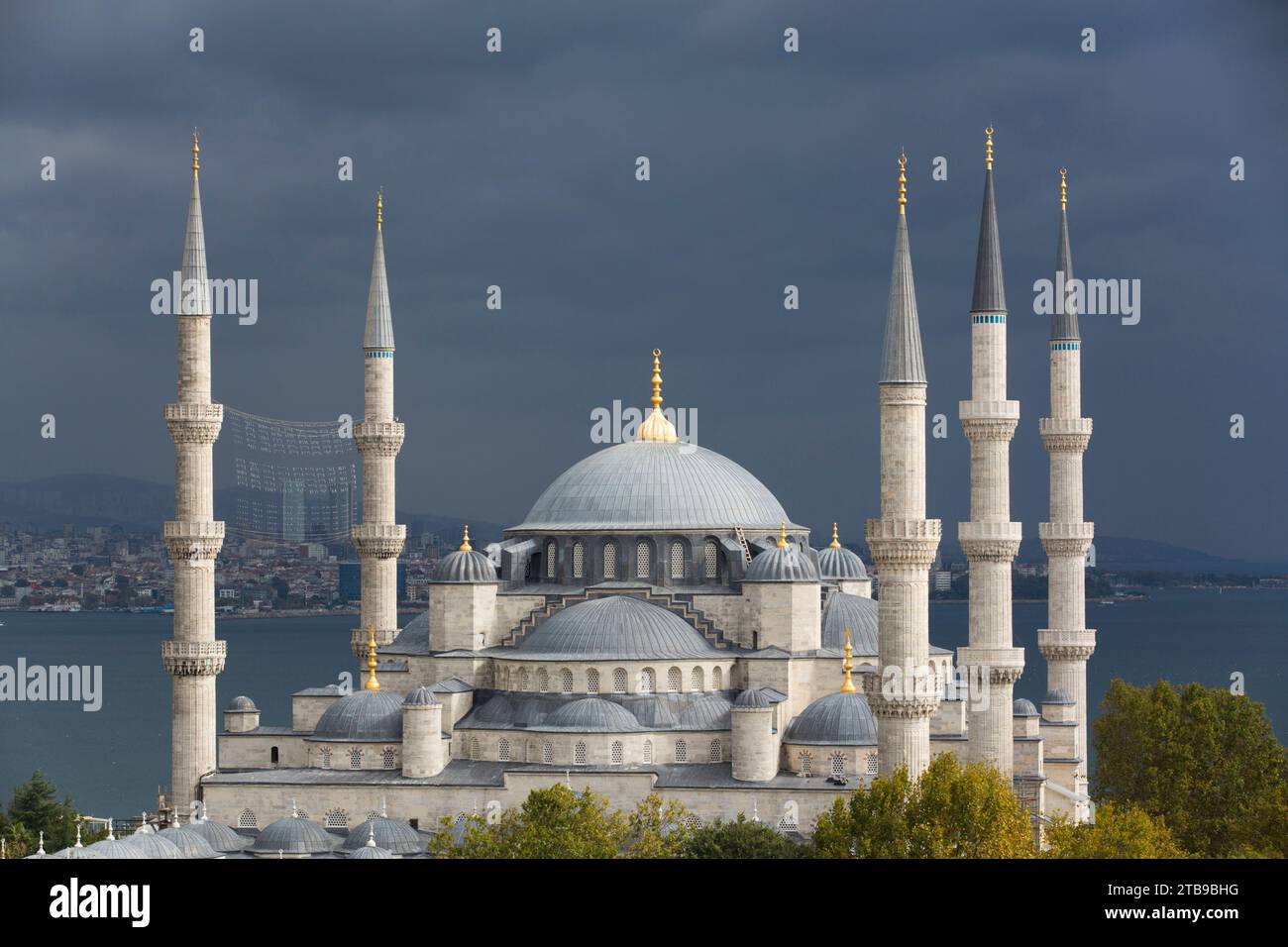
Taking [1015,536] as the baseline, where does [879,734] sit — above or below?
below

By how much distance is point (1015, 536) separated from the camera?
30.9 meters

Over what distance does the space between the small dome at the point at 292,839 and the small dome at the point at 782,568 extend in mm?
8740

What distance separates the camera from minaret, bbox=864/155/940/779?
27297mm

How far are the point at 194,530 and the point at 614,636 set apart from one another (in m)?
6.88

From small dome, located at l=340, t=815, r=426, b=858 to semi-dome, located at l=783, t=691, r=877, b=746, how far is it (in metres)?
5.88

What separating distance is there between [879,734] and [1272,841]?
5229 mm

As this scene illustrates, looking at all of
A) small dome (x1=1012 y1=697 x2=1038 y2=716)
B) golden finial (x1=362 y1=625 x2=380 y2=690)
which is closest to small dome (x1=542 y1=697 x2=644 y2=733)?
golden finial (x1=362 y1=625 x2=380 y2=690)

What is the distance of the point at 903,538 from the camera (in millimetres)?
27516

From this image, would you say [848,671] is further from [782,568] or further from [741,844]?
[741,844]

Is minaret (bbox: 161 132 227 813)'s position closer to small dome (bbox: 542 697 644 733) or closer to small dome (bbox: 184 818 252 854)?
small dome (bbox: 184 818 252 854)
